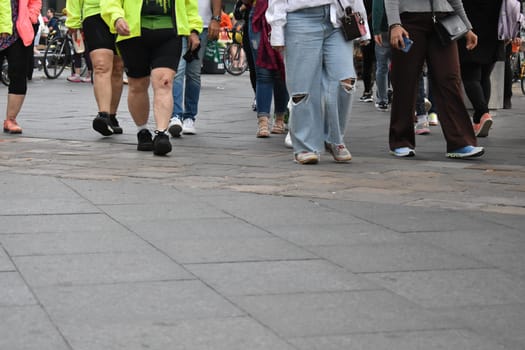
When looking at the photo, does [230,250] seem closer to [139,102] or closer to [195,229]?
[195,229]

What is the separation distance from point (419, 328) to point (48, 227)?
2.37 meters

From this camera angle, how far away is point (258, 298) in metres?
4.31

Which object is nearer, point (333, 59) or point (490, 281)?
point (490, 281)

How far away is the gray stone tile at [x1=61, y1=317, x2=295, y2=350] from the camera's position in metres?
3.66

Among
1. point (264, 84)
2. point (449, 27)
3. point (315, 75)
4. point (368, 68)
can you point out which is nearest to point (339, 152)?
point (315, 75)

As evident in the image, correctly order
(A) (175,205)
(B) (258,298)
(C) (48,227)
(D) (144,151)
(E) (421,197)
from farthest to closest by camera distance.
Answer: (D) (144,151) → (E) (421,197) → (A) (175,205) → (C) (48,227) → (B) (258,298)

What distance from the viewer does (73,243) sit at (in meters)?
5.32

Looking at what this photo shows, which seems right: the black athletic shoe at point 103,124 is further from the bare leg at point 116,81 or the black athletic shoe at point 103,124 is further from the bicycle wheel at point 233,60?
the bicycle wheel at point 233,60

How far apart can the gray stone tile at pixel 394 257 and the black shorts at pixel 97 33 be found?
17.9 feet

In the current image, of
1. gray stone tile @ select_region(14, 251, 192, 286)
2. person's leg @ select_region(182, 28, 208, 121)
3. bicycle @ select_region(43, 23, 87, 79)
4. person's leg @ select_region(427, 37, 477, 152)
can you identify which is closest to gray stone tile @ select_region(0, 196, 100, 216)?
gray stone tile @ select_region(14, 251, 192, 286)

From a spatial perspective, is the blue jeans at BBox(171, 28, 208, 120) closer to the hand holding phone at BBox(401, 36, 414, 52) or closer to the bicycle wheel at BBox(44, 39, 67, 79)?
the hand holding phone at BBox(401, 36, 414, 52)

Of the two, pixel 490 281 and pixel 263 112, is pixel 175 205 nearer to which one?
pixel 490 281

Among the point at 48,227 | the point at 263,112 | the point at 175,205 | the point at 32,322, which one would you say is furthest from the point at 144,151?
the point at 32,322

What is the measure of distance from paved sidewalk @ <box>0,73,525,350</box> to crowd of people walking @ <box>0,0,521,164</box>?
12.3 inches
